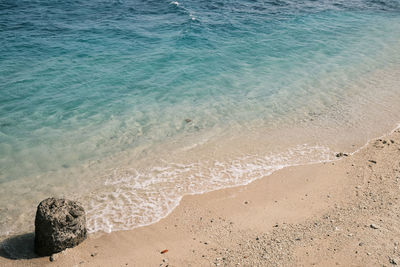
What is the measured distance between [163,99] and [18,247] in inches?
275

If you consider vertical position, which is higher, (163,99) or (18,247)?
(163,99)

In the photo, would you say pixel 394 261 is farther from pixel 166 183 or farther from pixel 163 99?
pixel 163 99

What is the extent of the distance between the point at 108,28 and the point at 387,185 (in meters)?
16.0

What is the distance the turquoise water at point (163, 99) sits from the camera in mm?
8453

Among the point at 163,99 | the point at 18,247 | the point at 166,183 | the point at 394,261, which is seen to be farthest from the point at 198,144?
the point at 394,261

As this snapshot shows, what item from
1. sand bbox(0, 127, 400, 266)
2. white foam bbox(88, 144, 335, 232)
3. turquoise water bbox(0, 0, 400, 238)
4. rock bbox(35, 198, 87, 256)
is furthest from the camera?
turquoise water bbox(0, 0, 400, 238)

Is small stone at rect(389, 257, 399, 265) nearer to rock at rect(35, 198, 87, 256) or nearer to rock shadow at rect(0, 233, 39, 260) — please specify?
rock at rect(35, 198, 87, 256)

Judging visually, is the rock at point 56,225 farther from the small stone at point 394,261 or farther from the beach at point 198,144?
the small stone at point 394,261

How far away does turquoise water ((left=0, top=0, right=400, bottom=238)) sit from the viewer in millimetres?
8453

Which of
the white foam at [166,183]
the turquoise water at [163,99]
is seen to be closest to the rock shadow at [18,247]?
the turquoise water at [163,99]

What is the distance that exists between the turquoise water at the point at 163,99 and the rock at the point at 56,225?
0.80 meters

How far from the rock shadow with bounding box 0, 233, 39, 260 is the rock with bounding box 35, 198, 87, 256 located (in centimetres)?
22

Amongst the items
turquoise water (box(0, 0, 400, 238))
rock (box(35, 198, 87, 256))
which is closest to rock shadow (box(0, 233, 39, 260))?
rock (box(35, 198, 87, 256))

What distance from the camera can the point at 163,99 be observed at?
12.2 m
